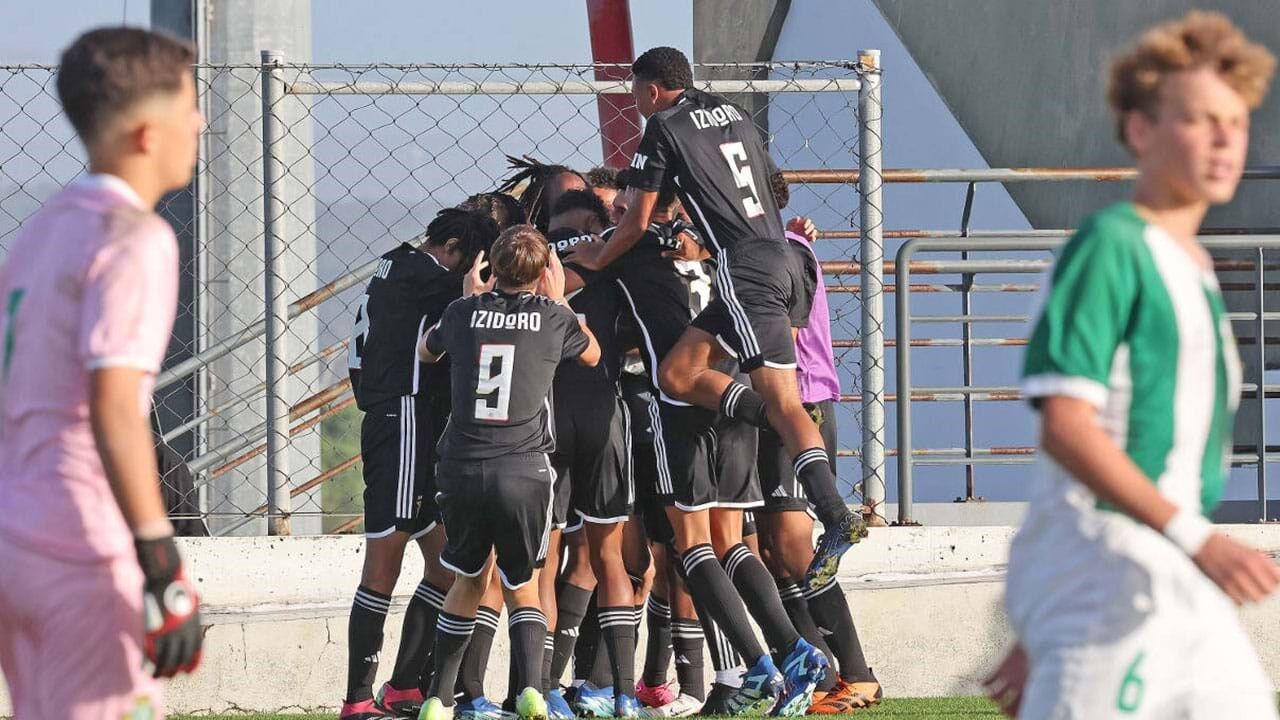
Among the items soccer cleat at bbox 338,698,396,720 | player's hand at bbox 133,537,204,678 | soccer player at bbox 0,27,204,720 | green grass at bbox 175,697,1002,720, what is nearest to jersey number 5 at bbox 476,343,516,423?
soccer cleat at bbox 338,698,396,720

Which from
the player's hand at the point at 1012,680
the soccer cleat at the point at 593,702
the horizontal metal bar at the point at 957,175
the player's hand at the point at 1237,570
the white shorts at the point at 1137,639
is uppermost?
the horizontal metal bar at the point at 957,175

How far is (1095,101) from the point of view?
36.4ft

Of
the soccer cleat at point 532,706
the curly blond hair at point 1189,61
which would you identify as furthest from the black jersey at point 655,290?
the curly blond hair at point 1189,61

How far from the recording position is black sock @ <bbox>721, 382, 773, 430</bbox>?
6500mm

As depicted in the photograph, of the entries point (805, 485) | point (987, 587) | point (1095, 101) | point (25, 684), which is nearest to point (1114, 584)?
point (25, 684)

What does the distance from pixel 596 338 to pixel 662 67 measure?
1110mm

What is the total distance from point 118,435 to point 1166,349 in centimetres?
153

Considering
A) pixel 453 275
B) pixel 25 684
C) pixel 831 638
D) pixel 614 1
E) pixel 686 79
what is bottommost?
pixel 831 638

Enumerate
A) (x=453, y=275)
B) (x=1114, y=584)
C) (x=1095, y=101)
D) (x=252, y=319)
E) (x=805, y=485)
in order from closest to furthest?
1. (x=1114, y=584)
2. (x=805, y=485)
3. (x=453, y=275)
4. (x=252, y=319)
5. (x=1095, y=101)

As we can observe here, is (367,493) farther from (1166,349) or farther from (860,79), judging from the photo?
(1166,349)

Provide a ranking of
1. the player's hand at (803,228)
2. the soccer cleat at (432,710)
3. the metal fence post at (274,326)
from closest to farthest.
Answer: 1. the soccer cleat at (432,710)
2. the player's hand at (803,228)
3. the metal fence post at (274,326)

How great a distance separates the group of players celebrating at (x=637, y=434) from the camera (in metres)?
2.54

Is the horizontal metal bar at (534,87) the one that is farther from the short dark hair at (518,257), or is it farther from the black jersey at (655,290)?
the short dark hair at (518,257)

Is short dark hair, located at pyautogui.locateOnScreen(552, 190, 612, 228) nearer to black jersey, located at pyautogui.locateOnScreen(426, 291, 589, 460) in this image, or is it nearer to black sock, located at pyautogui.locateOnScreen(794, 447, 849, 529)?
black jersey, located at pyautogui.locateOnScreen(426, 291, 589, 460)
